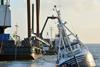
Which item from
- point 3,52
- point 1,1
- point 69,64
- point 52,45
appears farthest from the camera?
point 52,45

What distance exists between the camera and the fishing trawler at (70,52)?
64.5 meters

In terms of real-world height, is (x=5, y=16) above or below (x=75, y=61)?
above

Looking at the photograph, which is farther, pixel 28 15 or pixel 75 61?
pixel 28 15

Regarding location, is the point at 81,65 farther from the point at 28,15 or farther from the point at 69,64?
the point at 28,15

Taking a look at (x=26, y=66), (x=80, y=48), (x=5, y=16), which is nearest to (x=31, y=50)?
(x=5, y=16)

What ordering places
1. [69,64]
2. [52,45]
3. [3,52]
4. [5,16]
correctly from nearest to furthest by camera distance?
[69,64]
[3,52]
[5,16]
[52,45]

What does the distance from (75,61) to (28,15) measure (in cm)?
5981

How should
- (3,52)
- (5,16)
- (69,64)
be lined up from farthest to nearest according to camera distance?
1. (5,16)
2. (3,52)
3. (69,64)

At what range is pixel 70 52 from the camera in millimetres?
65875

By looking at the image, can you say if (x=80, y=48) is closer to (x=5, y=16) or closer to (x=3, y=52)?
(x=3, y=52)

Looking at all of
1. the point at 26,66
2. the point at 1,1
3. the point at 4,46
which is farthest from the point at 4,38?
the point at 26,66

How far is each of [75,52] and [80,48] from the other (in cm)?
193

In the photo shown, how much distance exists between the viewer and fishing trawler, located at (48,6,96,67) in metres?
64.5

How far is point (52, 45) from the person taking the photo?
17375 centimetres
